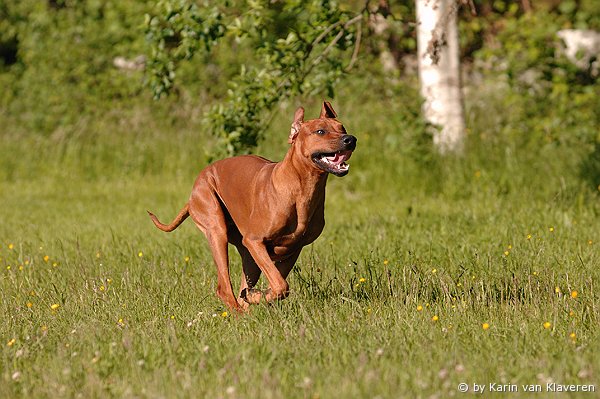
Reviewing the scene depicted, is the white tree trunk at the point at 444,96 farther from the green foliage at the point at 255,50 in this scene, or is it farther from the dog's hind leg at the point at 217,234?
the dog's hind leg at the point at 217,234

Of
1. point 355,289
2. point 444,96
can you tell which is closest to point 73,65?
point 444,96

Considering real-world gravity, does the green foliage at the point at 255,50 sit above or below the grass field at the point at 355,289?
above

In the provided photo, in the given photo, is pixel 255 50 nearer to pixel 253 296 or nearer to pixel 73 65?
pixel 253 296

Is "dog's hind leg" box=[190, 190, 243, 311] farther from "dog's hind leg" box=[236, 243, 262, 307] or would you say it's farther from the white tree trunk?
the white tree trunk

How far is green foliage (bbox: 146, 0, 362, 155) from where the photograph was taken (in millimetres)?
8906

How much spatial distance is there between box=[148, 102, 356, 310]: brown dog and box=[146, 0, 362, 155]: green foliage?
7.09ft

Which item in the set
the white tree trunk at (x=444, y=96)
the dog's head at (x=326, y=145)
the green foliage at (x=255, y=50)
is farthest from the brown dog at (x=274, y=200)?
the white tree trunk at (x=444, y=96)

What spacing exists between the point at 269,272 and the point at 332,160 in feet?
2.49

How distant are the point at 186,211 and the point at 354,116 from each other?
662 centimetres

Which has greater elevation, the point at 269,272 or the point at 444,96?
the point at 269,272

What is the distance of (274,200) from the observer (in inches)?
243

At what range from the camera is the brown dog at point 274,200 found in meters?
5.96

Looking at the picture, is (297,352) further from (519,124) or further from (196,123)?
(196,123)

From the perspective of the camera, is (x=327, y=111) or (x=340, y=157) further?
(x=327, y=111)
